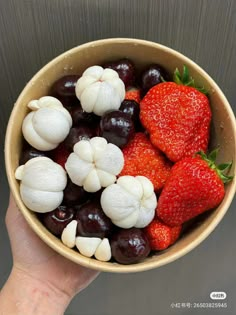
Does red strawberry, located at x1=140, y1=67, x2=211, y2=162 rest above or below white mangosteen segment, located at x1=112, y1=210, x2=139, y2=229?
above

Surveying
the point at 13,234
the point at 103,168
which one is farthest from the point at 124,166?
the point at 13,234

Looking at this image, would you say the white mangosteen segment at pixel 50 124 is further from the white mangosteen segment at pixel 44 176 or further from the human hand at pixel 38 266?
the human hand at pixel 38 266

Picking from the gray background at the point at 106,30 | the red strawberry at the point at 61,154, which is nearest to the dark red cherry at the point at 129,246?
the red strawberry at the point at 61,154

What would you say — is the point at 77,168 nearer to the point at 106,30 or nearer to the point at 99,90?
the point at 99,90

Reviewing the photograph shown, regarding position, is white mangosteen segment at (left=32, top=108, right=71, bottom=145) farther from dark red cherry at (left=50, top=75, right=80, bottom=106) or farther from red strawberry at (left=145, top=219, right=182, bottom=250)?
red strawberry at (left=145, top=219, right=182, bottom=250)

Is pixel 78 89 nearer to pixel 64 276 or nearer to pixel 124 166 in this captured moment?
pixel 124 166

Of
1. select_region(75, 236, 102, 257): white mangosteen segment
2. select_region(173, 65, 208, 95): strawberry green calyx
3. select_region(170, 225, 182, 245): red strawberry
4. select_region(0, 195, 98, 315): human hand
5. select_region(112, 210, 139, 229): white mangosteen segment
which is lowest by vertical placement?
select_region(0, 195, 98, 315): human hand

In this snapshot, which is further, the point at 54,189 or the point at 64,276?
the point at 64,276

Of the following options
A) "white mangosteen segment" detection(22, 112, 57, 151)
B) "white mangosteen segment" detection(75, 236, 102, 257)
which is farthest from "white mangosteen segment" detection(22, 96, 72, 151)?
"white mangosteen segment" detection(75, 236, 102, 257)
